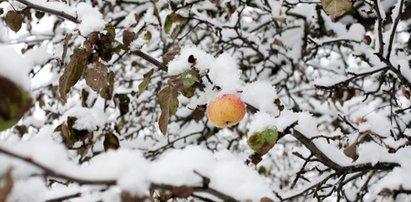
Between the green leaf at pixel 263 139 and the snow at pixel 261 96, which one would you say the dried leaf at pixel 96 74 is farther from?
the green leaf at pixel 263 139

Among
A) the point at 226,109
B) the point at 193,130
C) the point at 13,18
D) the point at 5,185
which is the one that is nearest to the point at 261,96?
the point at 226,109

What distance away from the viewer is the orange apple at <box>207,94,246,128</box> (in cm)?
138

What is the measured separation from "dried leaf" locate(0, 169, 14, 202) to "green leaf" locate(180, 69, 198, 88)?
816mm

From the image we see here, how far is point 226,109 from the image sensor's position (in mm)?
1366

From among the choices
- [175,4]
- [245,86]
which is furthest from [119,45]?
[175,4]

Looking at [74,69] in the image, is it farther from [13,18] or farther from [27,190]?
[27,190]

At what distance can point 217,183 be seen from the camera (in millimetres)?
867

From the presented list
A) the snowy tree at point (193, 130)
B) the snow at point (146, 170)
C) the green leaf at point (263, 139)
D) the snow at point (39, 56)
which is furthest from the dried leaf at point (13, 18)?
the snow at point (146, 170)

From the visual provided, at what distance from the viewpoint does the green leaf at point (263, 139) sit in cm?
134

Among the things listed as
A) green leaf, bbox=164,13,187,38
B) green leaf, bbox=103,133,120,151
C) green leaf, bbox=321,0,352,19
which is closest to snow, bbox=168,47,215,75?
green leaf, bbox=321,0,352,19

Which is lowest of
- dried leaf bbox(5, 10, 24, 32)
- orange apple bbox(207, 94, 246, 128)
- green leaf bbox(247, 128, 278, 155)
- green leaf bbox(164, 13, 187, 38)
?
green leaf bbox(247, 128, 278, 155)

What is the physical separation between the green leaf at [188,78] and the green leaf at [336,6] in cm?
46

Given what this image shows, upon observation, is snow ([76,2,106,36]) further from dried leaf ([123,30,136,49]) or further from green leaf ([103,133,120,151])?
green leaf ([103,133,120,151])

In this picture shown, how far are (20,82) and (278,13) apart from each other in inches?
93.5
